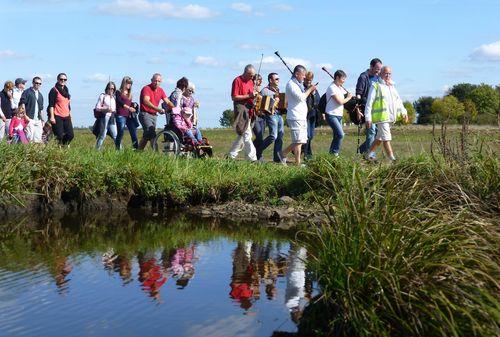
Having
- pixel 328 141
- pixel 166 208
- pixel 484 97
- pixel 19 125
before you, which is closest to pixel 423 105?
pixel 484 97

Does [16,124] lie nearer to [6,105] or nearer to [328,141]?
[6,105]

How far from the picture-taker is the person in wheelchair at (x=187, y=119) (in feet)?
59.1

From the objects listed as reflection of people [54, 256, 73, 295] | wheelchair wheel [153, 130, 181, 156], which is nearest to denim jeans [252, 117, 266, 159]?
wheelchair wheel [153, 130, 181, 156]

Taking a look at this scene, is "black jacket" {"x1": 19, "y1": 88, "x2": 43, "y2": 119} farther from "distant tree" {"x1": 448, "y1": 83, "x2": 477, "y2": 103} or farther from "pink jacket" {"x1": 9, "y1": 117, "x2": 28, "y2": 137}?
"distant tree" {"x1": 448, "y1": 83, "x2": 477, "y2": 103}

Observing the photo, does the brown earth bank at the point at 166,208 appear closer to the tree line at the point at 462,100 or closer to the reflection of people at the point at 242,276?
the reflection of people at the point at 242,276

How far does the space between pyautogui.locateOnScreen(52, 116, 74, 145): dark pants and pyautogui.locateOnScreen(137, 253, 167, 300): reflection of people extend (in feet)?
27.8

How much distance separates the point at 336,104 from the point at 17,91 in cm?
715

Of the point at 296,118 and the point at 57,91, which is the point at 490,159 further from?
the point at 57,91

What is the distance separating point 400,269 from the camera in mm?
6352

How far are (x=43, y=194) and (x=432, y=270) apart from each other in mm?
9021

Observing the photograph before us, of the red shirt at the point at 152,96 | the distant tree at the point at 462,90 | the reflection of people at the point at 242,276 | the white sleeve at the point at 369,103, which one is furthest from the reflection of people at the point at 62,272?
the distant tree at the point at 462,90

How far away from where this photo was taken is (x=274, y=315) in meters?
7.87

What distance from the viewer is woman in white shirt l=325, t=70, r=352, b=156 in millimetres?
Result: 17688

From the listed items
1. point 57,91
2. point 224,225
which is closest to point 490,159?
point 224,225
